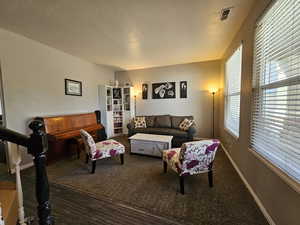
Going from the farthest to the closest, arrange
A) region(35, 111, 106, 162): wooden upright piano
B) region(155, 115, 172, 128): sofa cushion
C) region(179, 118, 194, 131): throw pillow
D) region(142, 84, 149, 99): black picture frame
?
region(142, 84, 149, 99): black picture frame, region(155, 115, 172, 128): sofa cushion, region(179, 118, 194, 131): throw pillow, region(35, 111, 106, 162): wooden upright piano

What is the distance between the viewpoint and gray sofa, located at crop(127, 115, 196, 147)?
13.0 ft

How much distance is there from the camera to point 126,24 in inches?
97.0

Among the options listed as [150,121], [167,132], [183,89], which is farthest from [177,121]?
[183,89]

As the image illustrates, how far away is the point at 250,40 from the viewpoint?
2166 mm

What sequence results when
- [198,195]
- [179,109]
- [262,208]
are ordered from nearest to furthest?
[262,208] → [198,195] → [179,109]

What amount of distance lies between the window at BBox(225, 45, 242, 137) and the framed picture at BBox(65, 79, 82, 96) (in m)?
4.07

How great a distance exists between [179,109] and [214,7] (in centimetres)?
337

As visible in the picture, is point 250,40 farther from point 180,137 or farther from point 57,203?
point 57,203

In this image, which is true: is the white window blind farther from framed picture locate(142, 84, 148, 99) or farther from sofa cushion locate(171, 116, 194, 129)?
framed picture locate(142, 84, 148, 99)

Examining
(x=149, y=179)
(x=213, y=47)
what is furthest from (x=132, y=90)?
(x=149, y=179)

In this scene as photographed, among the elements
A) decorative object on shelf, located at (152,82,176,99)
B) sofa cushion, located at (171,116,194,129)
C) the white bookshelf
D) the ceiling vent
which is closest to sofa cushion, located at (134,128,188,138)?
sofa cushion, located at (171,116,194,129)

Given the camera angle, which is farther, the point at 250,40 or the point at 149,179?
the point at 149,179

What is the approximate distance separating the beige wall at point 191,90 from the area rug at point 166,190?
6.59 feet

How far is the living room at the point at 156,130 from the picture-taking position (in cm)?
143
